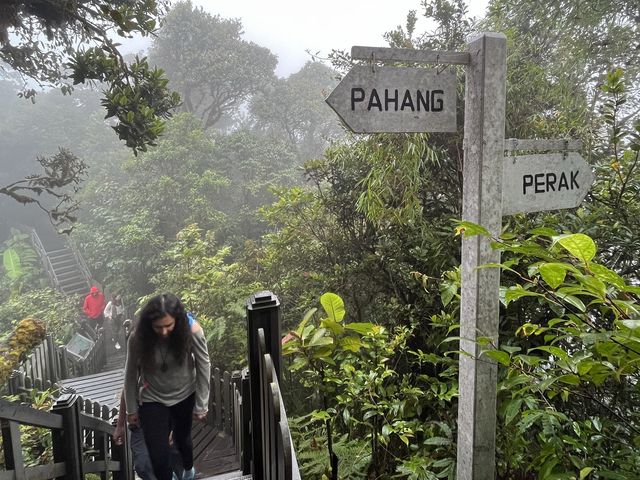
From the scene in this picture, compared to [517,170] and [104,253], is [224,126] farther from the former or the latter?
[517,170]

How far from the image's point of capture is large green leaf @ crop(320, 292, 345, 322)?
1.86 m

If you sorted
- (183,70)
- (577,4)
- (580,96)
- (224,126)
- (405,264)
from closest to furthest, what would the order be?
(405,264), (580,96), (577,4), (183,70), (224,126)

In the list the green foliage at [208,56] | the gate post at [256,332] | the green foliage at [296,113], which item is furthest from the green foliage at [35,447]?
the green foliage at [208,56]

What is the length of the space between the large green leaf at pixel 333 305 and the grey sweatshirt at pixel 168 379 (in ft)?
2.70

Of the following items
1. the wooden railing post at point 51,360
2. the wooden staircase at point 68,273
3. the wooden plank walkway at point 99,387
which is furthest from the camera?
the wooden staircase at point 68,273

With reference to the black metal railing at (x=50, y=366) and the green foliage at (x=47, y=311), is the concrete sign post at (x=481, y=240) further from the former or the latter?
the green foliage at (x=47, y=311)

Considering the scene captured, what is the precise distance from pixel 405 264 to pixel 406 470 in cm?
232

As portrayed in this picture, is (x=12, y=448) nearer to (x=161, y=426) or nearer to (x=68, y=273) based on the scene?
(x=161, y=426)

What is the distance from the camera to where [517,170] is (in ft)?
5.24

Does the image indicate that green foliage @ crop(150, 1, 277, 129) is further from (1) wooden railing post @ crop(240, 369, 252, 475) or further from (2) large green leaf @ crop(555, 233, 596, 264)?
(2) large green leaf @ crop(555, 233, 596, 264)

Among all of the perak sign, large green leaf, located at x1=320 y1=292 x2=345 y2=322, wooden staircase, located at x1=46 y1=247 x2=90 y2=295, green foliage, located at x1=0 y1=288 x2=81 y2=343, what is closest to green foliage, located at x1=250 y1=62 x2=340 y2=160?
wooden staircase, located at x1=46 y1=247 x2=90 y2=295

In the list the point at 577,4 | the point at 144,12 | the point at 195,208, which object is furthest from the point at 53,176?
the point at 195,208

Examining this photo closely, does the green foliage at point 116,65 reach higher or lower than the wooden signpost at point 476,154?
higher

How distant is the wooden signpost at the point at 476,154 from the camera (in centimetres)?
153
